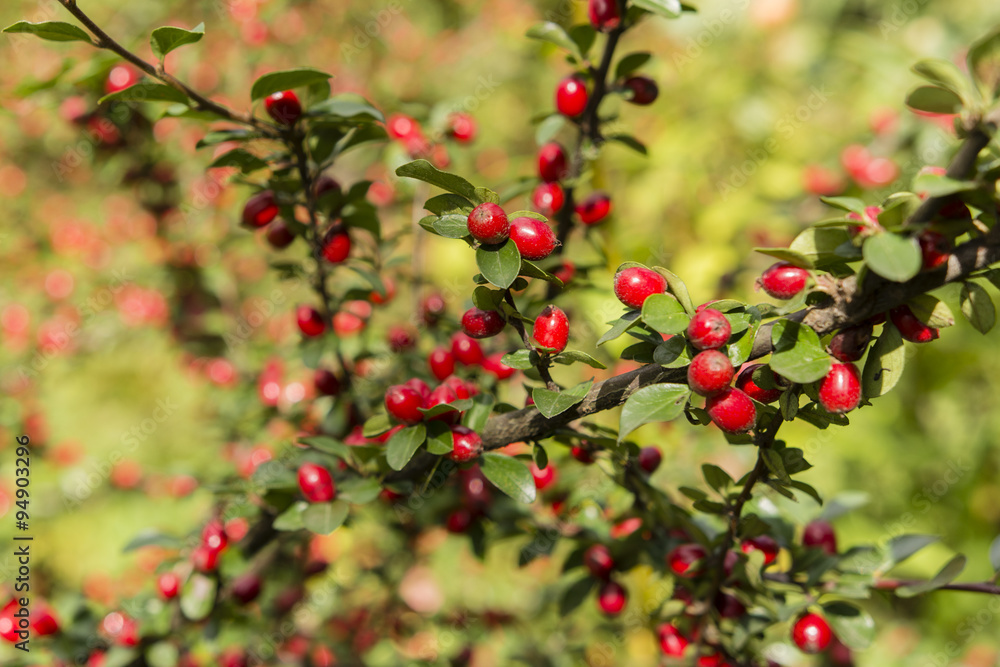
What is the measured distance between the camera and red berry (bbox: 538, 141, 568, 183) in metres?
0.97

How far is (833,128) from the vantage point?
2.76 meters

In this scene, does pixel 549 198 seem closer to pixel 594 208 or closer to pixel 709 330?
pixel 594 208

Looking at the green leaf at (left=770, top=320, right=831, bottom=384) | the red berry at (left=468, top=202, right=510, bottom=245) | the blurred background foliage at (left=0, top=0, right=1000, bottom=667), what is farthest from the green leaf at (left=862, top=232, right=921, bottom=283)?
the blurred background foliage at (left=0, top=0, right=1000, bottom=667)

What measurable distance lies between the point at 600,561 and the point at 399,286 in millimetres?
964

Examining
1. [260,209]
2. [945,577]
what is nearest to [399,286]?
[260,209]

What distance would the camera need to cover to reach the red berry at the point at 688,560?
2.73ft

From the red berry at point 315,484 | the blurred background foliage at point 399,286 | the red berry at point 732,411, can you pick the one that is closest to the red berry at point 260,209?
the blurred background foliage at point 399,286

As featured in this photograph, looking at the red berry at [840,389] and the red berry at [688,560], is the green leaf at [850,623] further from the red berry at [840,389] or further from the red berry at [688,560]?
the red berry at [840,389]

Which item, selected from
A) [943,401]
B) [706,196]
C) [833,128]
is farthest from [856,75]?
[943,401]

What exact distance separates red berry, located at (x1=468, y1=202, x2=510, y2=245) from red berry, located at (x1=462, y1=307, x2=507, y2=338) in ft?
0.27

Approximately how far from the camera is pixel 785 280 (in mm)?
589

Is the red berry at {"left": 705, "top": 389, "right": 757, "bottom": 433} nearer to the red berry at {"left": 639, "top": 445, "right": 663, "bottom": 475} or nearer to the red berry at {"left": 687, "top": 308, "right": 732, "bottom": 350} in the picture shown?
the red berry at {"left": 687, "top": 308, "right": 732, "bottom": 350}

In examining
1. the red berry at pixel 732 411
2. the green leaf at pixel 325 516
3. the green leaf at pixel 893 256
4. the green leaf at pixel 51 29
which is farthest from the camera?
the green leaf at pixel 325 516

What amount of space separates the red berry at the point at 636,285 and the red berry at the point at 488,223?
130 mm
